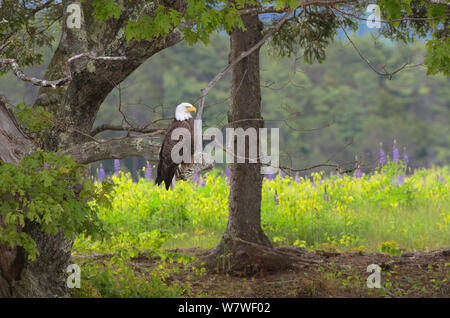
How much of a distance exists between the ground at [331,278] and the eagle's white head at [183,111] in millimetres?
1997

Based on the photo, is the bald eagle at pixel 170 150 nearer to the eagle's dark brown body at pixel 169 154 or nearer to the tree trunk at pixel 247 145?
the eagle's dark brown body at pixel 169 154

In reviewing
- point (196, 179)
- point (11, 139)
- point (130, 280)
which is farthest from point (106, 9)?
point (196, 179)

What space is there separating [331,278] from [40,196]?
4018 millimetres

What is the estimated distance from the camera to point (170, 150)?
6387 mm

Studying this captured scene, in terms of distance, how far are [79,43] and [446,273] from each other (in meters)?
5.66

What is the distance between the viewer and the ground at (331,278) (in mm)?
7020

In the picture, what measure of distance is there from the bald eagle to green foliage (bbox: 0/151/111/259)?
122cm

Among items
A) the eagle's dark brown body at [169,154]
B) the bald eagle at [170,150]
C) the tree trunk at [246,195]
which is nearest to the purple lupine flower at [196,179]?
the tree trunk at [246,195]

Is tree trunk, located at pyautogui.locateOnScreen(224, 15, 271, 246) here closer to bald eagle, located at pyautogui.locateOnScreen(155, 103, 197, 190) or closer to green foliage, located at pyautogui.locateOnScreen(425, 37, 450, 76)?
bald eagle, located at pyautogui.locateOnScreen(155, 103, 197, 190)

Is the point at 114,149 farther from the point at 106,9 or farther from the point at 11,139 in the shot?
the point at 106,9

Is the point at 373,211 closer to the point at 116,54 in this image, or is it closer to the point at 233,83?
the point at 233,83

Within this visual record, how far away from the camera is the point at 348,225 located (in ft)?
34.0

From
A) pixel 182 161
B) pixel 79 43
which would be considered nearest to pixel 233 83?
pixel 182 161

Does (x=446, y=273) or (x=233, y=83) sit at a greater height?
(x=233, y=83)
